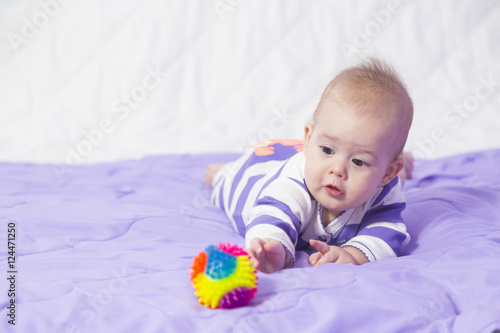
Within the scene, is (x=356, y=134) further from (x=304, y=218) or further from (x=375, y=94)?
(x=304, y=218)

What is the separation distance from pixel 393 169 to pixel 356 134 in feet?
0.46

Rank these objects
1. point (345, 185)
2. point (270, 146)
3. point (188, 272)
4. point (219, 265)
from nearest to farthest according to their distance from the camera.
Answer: point (219, 265) → point (188, 272) → point (345, 185) → point (270, 146)

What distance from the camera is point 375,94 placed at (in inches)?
42.6

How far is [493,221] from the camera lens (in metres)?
1.32

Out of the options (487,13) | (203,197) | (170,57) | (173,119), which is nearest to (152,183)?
(203,197)

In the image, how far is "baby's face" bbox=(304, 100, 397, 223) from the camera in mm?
1072

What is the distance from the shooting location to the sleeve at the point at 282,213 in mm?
1054

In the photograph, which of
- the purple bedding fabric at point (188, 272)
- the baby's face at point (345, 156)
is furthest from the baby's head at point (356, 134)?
the purple bedding fabric at point (188, 272)

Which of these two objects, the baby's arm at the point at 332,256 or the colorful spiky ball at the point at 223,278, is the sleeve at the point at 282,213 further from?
the colorful spiky ball at the point at 223,278

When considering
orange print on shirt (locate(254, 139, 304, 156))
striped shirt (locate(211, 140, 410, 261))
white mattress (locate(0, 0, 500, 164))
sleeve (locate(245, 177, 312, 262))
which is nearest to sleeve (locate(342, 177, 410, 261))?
striped shirt (locate(211, 140, 410, 261))

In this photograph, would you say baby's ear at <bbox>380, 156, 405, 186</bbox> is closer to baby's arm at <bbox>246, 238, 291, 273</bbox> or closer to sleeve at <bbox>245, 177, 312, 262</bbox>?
sleeve at <bbox>245, 177, 312, 262</bbox>

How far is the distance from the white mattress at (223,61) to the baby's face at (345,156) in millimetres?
1128

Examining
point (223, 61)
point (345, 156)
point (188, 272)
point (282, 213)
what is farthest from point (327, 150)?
point (223, 61)

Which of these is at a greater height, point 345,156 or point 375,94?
point 375,94
